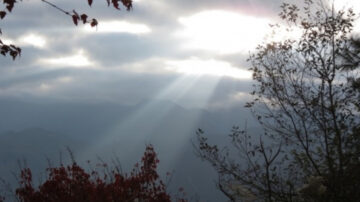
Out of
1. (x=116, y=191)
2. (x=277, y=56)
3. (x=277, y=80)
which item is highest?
(x=277, y=56)

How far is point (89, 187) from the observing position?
1059 centimetres

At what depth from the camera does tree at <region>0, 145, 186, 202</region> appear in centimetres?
1063

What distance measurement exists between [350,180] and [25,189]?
9.55m

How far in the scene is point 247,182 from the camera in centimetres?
1486

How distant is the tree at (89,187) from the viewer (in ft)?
34.9

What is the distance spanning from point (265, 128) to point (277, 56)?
3260mm

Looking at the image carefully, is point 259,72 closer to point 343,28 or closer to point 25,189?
point 343,28

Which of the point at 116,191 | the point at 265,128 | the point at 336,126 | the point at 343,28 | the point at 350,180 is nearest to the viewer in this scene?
the point at 116,191

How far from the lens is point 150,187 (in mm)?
11820

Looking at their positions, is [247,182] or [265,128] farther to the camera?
[265,128]

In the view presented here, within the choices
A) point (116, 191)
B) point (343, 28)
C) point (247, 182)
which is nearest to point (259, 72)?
point (343, 28)

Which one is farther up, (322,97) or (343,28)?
(343,28)

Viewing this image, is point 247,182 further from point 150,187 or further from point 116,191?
point 116,191

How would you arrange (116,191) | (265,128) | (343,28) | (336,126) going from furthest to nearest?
(265,128) → (343,28) → (336,126) → (116,191)
